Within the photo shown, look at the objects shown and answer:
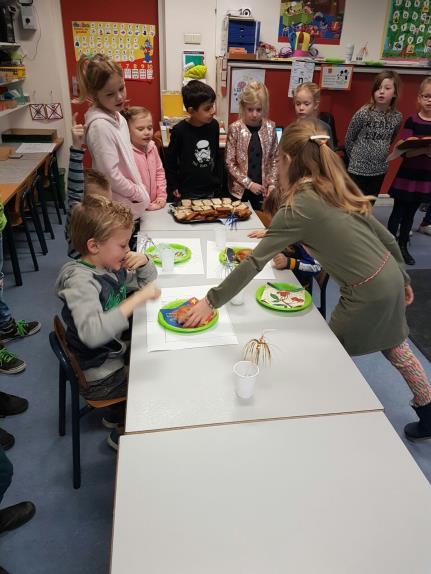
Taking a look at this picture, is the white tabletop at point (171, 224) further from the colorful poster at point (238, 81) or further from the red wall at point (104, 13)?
the red wall at point (104, 13)

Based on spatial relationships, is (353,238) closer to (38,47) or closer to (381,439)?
(381,439)

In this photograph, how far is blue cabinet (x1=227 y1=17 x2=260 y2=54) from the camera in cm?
409

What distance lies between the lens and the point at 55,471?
1.89 meters

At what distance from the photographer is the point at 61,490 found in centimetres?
181

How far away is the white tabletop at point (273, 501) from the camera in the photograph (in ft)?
2.76

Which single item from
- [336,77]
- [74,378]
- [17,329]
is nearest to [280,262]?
[74,378]

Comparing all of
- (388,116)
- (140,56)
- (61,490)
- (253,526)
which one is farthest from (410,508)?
(140,56)

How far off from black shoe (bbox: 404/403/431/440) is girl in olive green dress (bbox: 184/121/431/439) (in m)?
0.50

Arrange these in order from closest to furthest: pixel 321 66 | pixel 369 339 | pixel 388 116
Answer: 1. pixel 369 339
2. pixel 388 116
3. pixel 321 66

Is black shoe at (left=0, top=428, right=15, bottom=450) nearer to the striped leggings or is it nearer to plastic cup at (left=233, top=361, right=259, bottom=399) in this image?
plastic cup at (left=233, top=361, right=259, bottom=399)

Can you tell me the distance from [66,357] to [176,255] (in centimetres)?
74

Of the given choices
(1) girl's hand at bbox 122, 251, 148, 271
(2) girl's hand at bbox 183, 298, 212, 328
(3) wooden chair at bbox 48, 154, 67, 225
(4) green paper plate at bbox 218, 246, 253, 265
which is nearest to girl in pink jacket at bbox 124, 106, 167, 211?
(4) green paper plate at bbox 218, 246, 253, 265

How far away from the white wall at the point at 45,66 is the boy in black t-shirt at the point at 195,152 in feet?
8.50

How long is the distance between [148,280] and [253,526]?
111 centimetres
